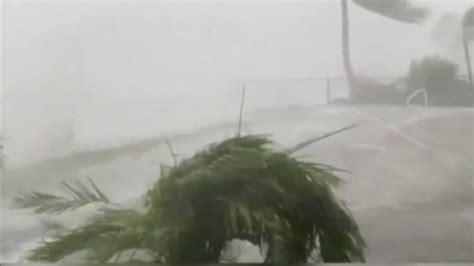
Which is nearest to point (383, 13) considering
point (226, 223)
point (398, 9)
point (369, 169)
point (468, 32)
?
point (398, 9)

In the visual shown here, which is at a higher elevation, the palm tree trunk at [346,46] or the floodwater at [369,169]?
the palm tree trunk at [346,46]

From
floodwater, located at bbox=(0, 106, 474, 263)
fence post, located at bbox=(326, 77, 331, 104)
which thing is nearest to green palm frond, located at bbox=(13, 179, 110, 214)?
floodwater, located at bbox=(0, 106, 474, 263)

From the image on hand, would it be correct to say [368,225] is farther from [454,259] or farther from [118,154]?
[118,154]

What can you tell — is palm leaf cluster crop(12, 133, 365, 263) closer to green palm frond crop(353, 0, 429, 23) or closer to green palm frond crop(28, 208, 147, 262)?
green palm frond crop(28, 208, 147, 262)

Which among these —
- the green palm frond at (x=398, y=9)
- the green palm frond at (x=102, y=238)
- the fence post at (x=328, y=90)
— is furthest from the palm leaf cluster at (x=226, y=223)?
the green palm frond at (x=398, y=9)

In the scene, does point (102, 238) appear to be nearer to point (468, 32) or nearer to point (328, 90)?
point (328, 90)

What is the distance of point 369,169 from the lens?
4.20 feet

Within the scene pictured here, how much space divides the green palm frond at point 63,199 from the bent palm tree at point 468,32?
0.59 metres

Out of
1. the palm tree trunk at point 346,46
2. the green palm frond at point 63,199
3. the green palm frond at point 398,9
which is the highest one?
the green palm frond at point 398,9

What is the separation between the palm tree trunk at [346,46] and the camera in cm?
129

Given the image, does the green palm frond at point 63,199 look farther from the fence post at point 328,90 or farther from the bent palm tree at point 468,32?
the bent palm tree at point 468,32

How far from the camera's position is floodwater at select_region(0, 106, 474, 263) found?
4.16ft

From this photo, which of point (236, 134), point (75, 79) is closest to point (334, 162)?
point (236, 134)

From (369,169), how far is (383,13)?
239 mm
